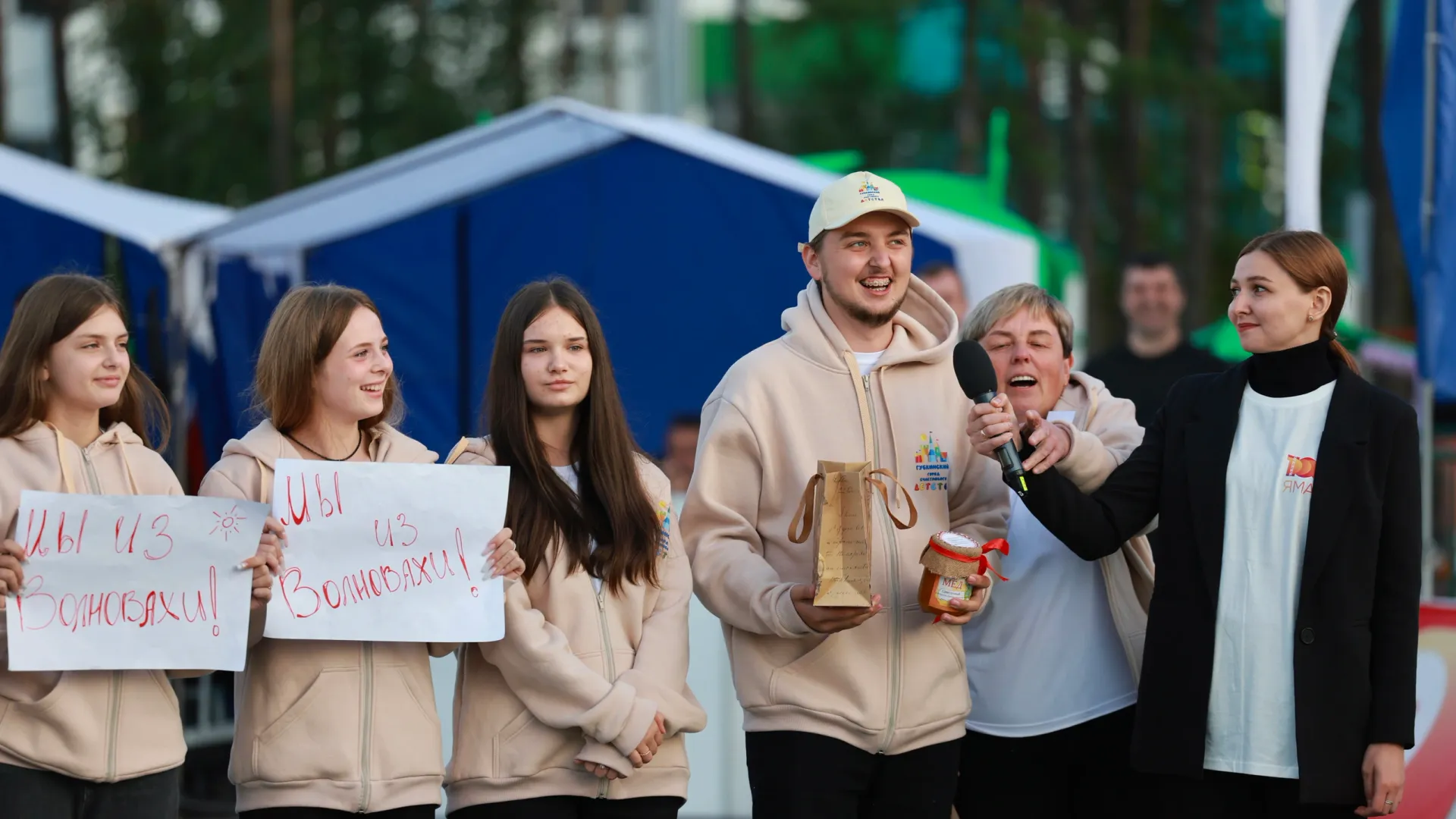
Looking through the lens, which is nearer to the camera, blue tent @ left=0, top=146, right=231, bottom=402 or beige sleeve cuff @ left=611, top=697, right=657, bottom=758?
beige sleeve cuff @ left=611, top=697, right=657, bottom=758

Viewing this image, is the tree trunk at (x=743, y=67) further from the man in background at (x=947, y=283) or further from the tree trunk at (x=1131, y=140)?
the man in background at (x=947, y=283)

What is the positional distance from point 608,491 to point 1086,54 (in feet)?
60.6

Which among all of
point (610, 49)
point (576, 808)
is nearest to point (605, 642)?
point (576, 808)

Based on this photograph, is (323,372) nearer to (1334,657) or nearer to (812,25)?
(1334,657)

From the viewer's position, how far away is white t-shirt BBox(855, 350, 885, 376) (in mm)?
4379

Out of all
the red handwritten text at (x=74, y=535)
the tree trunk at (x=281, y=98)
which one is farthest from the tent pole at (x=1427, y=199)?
the tree trunk at (x=281, y=98)

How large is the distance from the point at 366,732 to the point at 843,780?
1095mm

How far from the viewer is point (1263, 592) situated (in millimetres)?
4051

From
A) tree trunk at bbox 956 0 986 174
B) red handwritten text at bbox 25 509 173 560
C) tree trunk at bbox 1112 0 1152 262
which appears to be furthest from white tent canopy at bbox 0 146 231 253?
tree trunk at bbox 1112 0 1152 262

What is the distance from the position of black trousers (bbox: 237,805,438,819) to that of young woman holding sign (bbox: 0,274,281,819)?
0.64ft

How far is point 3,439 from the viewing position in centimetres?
386

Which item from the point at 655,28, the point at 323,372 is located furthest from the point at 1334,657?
the point at 655,28

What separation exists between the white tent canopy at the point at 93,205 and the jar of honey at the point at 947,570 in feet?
20.4

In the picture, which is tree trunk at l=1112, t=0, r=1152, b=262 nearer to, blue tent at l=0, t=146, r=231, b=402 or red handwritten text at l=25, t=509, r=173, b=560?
blue tent at l=0, t=146, r=231, b=402
